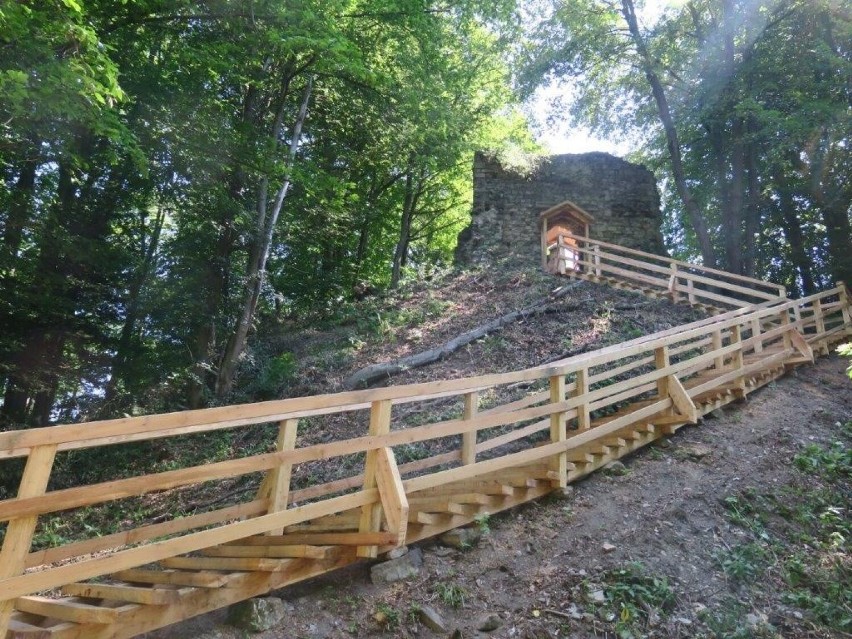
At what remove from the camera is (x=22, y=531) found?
98.6 inches

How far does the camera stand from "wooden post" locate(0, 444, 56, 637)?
96.7 inches

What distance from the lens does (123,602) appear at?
3129 mm

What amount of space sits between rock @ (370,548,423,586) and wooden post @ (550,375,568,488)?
1717 millimetres

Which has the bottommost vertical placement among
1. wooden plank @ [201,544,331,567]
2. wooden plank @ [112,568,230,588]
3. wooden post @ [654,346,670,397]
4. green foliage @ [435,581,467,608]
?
green foliage @ [435,581,467,608]

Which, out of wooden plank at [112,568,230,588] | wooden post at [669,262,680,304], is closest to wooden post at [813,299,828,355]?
wooden post at [669,262,680,304]

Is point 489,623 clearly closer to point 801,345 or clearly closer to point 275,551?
point 275,551

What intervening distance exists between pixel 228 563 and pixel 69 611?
90 centimetres

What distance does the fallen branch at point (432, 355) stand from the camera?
9.91 meters

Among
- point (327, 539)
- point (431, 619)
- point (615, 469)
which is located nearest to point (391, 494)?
point (327, 539)

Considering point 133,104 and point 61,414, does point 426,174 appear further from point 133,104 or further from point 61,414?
point 61,414

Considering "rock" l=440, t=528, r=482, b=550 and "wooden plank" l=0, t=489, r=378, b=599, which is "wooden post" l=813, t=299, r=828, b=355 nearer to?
"rock" l=440, t=528, r=482, b=550

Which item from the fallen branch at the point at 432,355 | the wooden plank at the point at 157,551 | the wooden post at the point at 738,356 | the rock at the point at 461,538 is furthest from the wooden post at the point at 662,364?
the fallen branch at the point at 432,355

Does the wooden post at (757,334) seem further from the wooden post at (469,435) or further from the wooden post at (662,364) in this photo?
the wooden post at (469,435)

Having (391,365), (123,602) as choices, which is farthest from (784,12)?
(123,602)
